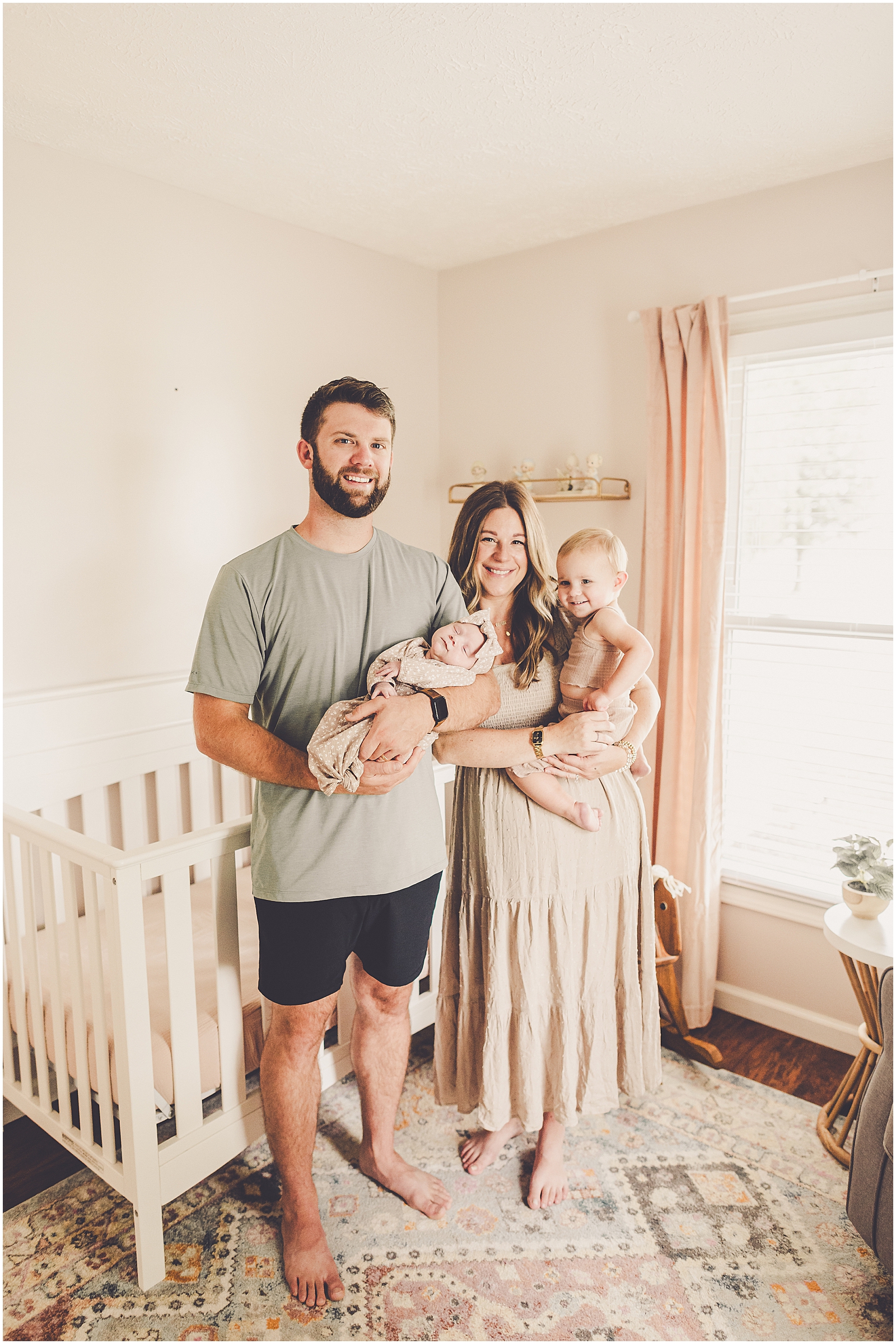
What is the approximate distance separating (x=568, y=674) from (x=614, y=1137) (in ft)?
3.84

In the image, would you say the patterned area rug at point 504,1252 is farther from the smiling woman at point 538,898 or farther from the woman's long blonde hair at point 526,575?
the woman's long blonde hair at point 526,575

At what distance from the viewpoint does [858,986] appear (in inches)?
81.3

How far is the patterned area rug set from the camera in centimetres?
157

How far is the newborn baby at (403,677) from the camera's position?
1440 millimetres

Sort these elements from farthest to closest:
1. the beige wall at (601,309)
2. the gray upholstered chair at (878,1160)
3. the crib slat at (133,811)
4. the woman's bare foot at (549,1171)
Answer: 1. the crib slat at (133,811)
2. the beige wall at (601,309)
3. the woman's bare foot at (549,1171)
4. the gray upholstered chair at (878,1160)

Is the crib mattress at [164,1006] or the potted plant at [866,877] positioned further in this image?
the potted plant at [866,877]

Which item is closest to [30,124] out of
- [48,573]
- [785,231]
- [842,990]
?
[48,573]

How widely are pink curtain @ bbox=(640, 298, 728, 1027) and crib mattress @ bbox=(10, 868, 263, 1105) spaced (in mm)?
1350

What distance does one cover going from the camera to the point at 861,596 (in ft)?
8.01

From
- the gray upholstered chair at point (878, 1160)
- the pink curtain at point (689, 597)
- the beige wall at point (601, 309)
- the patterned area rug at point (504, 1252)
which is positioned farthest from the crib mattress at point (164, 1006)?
the beige wall at point (601, 309)

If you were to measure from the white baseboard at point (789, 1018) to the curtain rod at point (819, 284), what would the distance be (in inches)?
81.8

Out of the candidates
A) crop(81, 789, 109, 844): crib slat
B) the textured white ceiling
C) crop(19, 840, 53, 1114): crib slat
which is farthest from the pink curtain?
crop(19, 840, 53, 1114): crib slat

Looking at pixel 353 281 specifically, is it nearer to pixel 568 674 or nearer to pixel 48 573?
pixel 48 573

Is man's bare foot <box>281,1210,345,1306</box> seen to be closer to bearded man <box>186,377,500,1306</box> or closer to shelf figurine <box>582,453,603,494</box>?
bearded man <box>186,377,500,1306</box>
